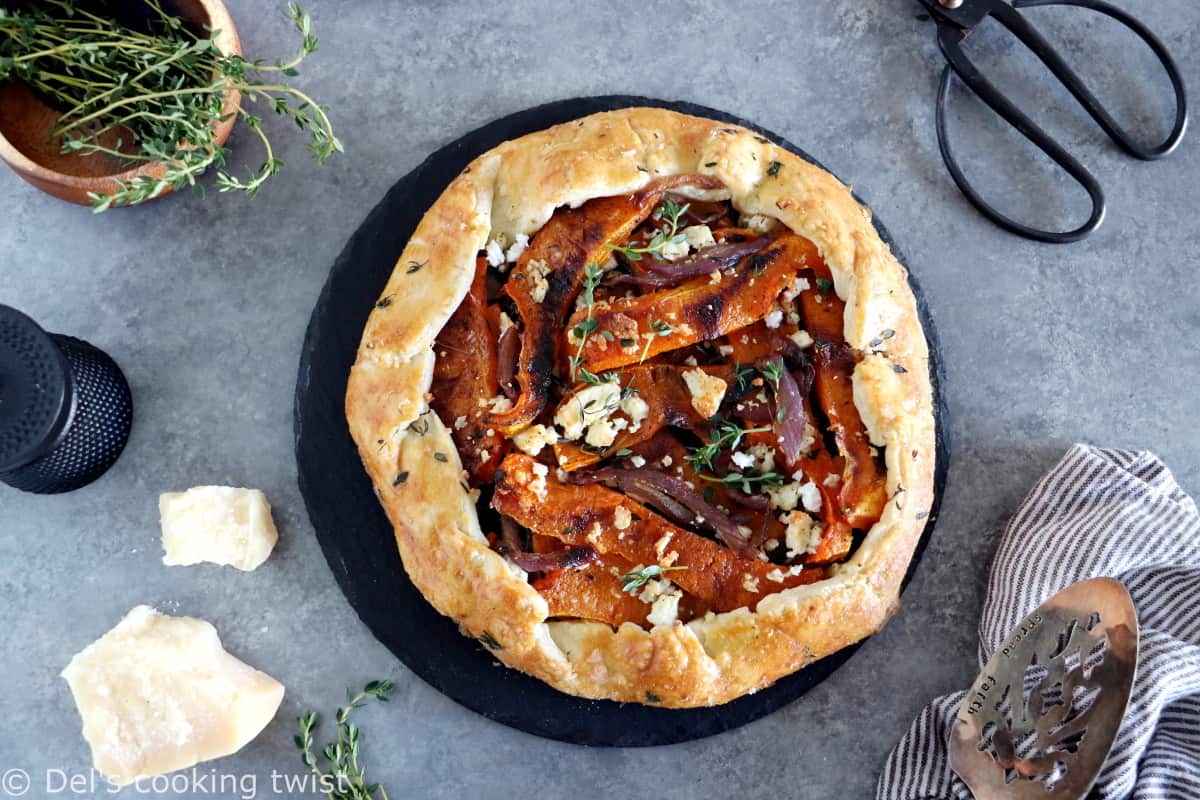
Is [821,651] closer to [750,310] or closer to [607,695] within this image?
[607,695]

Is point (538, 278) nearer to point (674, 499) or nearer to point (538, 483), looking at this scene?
point (538, 483)

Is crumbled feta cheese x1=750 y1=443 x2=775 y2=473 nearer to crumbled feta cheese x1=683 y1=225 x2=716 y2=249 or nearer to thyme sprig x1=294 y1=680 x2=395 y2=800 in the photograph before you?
crumbled feta cheese x1=683 y1=225 x2=716 y2=249

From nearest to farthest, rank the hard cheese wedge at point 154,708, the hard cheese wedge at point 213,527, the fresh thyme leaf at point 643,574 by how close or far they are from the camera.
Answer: the fresh thyme leaf at point 643,574, the hard cheese wedge at point 154,708, the hard cheese wedge at point 213,527

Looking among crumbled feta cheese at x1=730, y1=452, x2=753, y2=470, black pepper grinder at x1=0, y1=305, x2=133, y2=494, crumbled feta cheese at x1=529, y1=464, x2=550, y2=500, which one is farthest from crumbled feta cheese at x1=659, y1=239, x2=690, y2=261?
black pepper grinder at x1=0, y1=305, x2=133, y2=494

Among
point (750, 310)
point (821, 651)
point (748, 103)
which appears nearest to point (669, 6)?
point (748, 103)

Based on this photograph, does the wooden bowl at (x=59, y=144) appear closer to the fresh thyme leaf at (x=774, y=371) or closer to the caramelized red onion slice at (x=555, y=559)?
the caramelized red onion slice at (x=555, y=559)

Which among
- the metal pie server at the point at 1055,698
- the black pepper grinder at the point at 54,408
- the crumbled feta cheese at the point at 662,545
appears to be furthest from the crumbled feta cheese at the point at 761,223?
the black pepper grinder at the point at 54,408

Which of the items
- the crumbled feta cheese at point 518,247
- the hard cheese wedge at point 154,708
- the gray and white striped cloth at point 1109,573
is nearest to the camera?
the crumbled feta cheese at point 518,247
